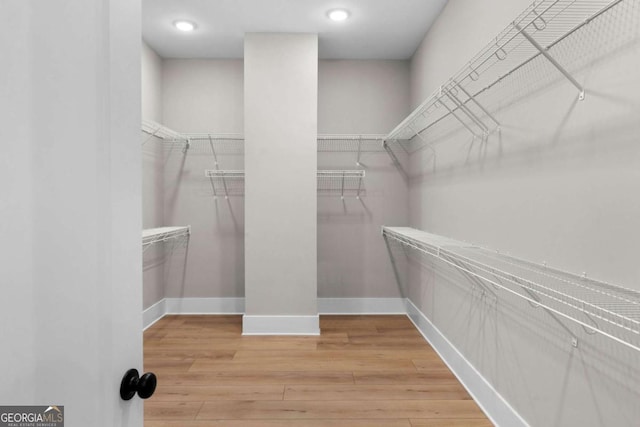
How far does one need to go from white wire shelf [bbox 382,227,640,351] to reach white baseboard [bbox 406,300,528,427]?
0.48 m

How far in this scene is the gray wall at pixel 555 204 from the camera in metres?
0.99

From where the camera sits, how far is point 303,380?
2053 mm

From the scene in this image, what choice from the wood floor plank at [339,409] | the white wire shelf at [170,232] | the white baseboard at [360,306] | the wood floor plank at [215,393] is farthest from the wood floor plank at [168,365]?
the white baseboard at [360,306]

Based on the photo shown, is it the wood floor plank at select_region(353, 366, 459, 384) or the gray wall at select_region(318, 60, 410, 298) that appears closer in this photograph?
the wood floor plank at select_region(353, 366, 459, 384)

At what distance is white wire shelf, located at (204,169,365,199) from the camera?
3.21m

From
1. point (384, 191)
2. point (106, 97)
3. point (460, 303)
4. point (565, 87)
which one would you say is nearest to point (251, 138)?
point (384, 191)

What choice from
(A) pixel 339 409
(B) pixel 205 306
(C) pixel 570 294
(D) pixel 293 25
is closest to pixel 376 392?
(A) pixel 339 409

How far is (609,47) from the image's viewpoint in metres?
1.03

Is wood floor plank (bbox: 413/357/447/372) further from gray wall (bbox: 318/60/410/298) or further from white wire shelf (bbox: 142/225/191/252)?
white wire shelf (bbox: 142/225/191/252)

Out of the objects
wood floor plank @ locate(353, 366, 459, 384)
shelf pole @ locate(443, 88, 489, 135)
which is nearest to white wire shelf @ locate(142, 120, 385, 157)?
shelf pole @ locate(443, 88, 489, 135)

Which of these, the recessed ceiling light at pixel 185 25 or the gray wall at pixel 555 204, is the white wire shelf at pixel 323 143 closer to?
the recessed ceiling light at pixel 185 25

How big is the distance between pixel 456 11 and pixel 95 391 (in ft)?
7.97

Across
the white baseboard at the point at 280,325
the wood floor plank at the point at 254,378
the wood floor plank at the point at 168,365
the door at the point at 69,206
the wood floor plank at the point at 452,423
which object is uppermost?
the door at the point at 69,206

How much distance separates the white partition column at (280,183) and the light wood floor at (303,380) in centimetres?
24
